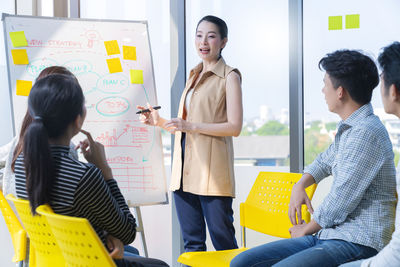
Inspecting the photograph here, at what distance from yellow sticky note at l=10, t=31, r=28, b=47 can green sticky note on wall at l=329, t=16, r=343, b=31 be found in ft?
5.95

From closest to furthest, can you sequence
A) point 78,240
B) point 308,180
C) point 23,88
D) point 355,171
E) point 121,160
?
point 78,240, point 355,171, point 308,180, point 23,88, point 121,160

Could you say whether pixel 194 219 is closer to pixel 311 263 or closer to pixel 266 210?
pixel 266 210

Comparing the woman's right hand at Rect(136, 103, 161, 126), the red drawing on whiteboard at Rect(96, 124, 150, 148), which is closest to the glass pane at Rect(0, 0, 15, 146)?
the red drawing on whiteboard at Rect(96, 124, 150, 148)

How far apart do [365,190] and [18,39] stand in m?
2.12

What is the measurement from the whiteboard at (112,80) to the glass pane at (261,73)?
0.62 metres

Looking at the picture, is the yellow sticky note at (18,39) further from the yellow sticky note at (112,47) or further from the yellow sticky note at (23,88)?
the yellow sticky note at (112,47)

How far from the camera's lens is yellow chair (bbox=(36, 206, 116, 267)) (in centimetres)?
119

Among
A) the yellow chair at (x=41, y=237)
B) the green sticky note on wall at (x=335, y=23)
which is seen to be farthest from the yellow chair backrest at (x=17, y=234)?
the green sticky note on wall at (x=335, y=23)

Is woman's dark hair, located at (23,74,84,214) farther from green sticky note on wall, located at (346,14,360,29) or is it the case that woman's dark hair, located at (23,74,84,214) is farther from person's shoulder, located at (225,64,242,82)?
green sticky note on wall, located at (346,14,360,29)

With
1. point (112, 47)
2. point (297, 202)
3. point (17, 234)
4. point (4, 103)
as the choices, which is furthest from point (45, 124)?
point (4, 103)

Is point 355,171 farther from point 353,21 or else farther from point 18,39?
point 18,39

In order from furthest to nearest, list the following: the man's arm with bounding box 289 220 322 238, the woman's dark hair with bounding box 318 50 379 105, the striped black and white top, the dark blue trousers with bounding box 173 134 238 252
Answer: the dark blue trousers with bounding box 173 134 238 252 → the man's arm with bounding box 289 220 322 238 → the woman's dark hair with bounding box 318 50 379 105 → the striped black and white top

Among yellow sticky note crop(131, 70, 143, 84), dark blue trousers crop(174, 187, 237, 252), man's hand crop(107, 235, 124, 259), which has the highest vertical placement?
yellow sticky note crop(131, 70, 143, 84)

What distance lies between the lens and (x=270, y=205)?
2271 millimetres
